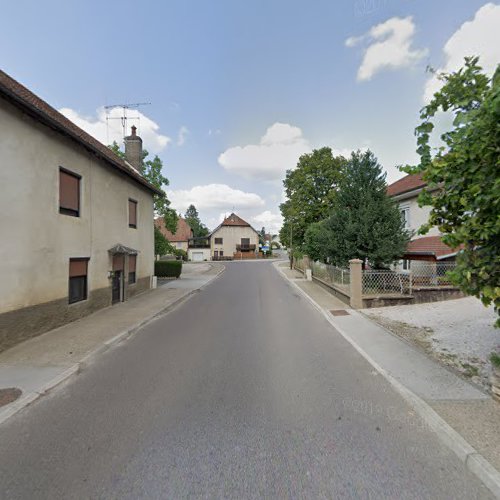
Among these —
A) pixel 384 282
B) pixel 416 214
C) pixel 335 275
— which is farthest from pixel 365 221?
pixel 416 214

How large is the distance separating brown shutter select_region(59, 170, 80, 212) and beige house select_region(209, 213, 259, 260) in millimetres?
45919

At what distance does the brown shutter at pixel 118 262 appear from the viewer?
10816mm

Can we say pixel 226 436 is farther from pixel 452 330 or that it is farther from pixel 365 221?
pixel 365 221

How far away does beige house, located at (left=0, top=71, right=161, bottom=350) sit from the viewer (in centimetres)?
607

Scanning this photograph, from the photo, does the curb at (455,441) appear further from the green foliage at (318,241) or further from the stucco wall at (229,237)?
the stucco wall at (229,237)

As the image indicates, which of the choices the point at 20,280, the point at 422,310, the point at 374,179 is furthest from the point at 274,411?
the point at 374,179

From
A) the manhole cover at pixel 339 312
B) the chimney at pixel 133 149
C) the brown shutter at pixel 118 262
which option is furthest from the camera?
the chimney at pixel 133 149

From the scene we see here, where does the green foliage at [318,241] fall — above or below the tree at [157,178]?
below

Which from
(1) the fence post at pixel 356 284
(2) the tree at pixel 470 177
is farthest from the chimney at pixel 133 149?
(2) the tree at pixel 470 177

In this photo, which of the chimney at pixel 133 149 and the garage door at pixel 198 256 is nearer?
the chimney at pixel 133 149

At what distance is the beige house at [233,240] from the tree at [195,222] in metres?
26.8

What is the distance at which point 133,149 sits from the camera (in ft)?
55.0

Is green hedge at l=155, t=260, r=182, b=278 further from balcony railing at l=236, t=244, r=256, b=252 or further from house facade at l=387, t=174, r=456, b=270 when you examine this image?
balcony railing at l=236, t=244, r=256, b=252

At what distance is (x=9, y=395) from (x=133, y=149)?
51.0 feet
